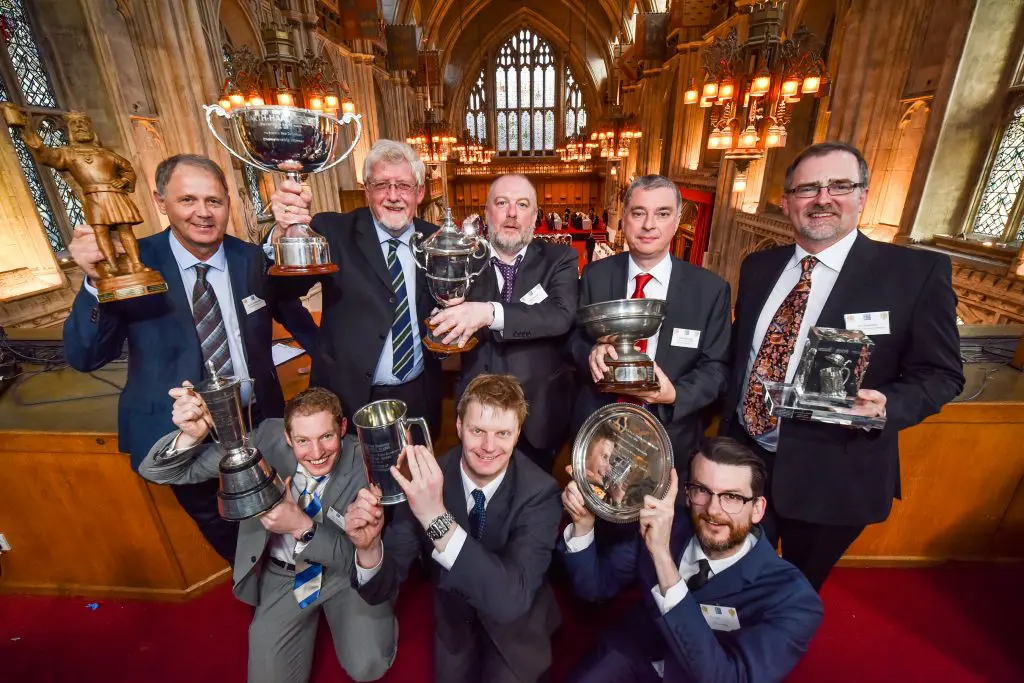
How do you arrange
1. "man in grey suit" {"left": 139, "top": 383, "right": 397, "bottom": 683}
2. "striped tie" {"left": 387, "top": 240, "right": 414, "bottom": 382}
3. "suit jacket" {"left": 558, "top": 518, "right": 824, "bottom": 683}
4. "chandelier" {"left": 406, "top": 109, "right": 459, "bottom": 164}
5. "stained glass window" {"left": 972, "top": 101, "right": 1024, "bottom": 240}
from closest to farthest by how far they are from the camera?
"suit jacket" {"left": 558, "top": 518, "right": 824, "bottom": 683}, "man in grey suit" {"left": 139, "top": 383, "right": 397, "bottom": 683}, "striped tie" {"left": 387, "top": 240, "right": 414, "bottom": 382}, "stained glass window" {"left": 972, "top": 101, "right": 1024, "bottom": 240}, "chandelier" {"left": 406, "top": 109, "right": 459, "bottom": 164}

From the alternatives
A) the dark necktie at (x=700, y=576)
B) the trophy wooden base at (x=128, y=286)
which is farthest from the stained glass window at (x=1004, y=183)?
the trophy wooden base at (x=128, y=286)

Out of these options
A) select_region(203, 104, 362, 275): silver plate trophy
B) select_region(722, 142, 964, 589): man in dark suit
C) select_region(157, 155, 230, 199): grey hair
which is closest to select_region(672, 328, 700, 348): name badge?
select_region(722, 142, 964, 589): man in dark suit

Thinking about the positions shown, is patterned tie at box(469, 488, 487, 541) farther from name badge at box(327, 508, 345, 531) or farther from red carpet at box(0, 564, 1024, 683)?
red carpet at box(0, 564, 1024, 683)

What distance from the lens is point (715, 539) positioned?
1.60 meters

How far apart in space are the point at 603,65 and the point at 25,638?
33237 mm

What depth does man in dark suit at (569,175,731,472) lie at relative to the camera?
6.29 feet

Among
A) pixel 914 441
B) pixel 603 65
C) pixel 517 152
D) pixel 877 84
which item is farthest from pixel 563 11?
pixel 914 441

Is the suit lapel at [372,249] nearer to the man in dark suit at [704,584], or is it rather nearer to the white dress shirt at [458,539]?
the white dress shirt at [458,539]

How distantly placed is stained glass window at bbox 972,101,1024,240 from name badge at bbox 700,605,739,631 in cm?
627

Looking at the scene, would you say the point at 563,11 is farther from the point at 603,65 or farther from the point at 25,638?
the point at 25,638

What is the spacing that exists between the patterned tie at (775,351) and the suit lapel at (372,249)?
73.4 inches

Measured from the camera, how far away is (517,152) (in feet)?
98.0

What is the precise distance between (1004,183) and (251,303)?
7925 millimetres

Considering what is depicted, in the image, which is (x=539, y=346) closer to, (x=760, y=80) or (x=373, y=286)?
(x=373, y=286)
